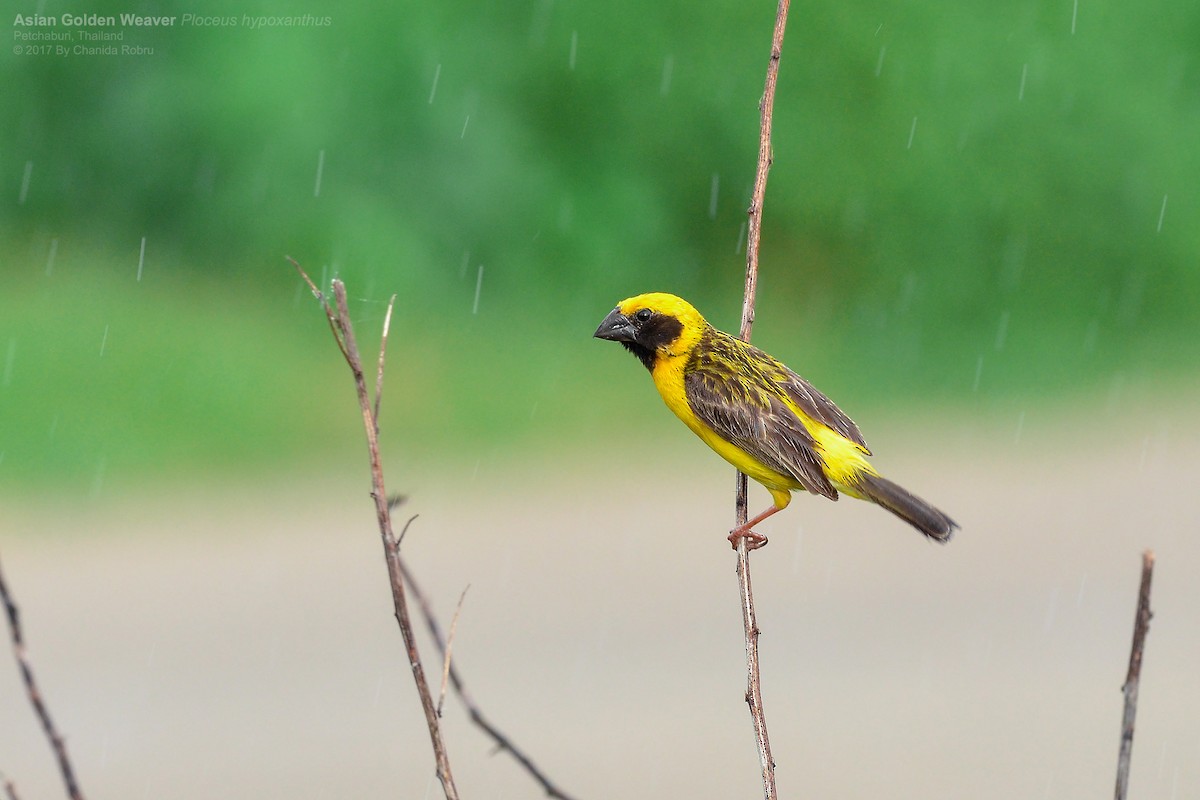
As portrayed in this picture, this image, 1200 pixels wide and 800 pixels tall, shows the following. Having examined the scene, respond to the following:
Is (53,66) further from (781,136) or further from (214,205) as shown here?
(781,136)

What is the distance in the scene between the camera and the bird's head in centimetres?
413

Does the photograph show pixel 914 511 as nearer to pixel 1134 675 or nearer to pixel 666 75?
pixel 1134 675

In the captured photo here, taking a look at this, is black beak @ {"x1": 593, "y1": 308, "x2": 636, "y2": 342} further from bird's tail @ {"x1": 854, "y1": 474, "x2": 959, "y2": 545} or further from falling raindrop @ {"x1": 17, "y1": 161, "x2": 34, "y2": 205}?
falling raindrop @ {"x1": 17, "y1": 161, "x2": 34, "y2": 205}

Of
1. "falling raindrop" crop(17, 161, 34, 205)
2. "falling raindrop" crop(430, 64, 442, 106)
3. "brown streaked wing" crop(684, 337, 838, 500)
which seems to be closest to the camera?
"brown streaked wing" crop(684, 337, 838, 500)

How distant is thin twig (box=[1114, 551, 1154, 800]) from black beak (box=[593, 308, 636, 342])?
246 centimetres

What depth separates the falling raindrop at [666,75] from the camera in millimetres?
11633

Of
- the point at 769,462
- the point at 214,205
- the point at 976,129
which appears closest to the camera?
the point at 769,462

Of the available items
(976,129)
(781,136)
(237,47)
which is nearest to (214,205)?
(237,47)

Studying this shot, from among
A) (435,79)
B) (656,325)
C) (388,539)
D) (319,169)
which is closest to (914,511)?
(656,325)

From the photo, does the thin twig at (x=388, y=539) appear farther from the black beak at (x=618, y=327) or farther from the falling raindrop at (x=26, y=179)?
the falling raindrop at (x=26, y=179)

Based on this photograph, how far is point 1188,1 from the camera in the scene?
12.6 metres

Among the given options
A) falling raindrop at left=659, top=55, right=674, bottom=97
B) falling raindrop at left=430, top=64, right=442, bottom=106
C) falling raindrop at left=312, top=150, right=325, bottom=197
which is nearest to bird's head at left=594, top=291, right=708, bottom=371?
falling raindrop at left=312, top=150, right=325, bottom=197

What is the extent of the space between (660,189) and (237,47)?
3.65m

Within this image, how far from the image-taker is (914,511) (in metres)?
3.53
